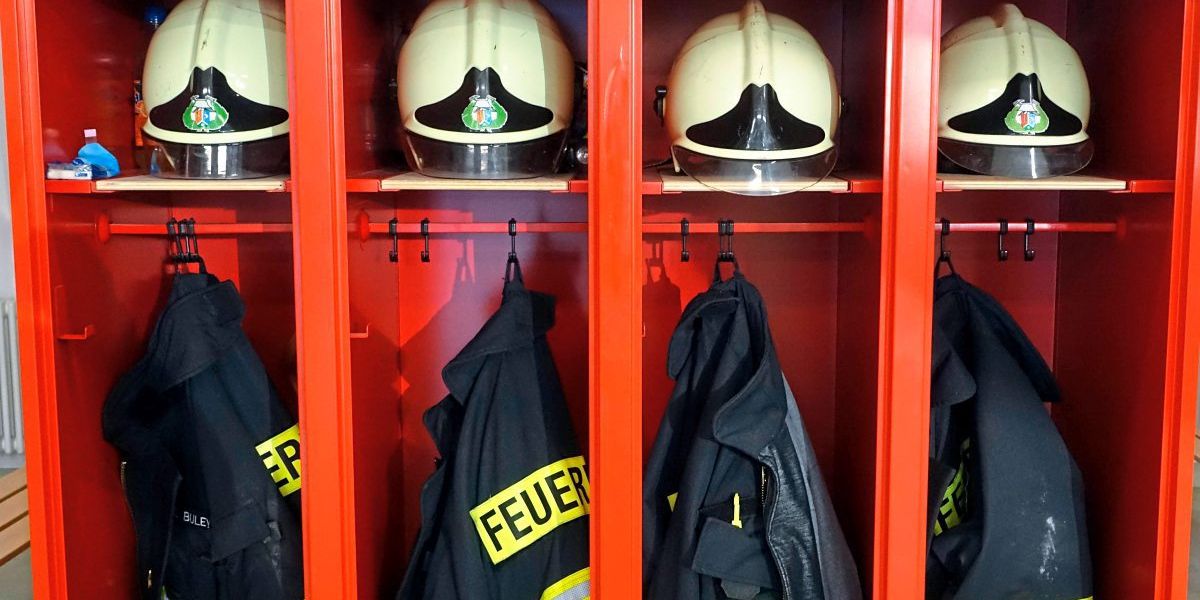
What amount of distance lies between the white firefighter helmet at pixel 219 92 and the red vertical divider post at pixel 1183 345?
157 cm

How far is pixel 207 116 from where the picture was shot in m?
1.77

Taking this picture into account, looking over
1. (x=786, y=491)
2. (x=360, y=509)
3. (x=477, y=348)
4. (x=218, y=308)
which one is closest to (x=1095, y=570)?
(x=786, y=491)

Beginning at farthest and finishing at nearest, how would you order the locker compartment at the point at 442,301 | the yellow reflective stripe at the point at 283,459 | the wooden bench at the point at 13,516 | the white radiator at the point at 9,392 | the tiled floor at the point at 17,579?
the white radiator at the point at 9,392, the wooden bench at the point at 13,516, the tiled floor at the point at 17,579, the locker compartment at the point at 442,301, the yellow reflective stripe at the point at 283,459

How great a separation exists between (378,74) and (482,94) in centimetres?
33

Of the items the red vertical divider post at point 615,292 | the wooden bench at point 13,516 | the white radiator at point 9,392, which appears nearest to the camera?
the red vertical divider post at point 615,292

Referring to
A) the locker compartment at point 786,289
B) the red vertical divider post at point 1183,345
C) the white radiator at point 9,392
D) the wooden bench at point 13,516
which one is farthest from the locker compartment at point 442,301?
the white radiator at point 9,392

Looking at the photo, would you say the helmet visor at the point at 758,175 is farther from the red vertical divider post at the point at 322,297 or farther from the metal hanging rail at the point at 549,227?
the red vertical divider post at the point at 322,297

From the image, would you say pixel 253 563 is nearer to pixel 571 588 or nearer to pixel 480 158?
pixel 571 588

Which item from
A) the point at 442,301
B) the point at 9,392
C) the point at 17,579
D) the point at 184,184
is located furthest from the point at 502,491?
the point at 9,392

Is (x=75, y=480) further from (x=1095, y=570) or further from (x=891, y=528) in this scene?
(x=1095, y=570)

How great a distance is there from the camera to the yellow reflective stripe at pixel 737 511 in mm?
1764

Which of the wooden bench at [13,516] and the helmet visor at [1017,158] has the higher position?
the helmet visor at [1017,158]

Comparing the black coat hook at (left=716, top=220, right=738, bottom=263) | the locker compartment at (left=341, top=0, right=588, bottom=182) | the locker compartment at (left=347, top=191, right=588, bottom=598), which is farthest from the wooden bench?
the black coat hook at (left=716, top=220, right=738, bottom=263)

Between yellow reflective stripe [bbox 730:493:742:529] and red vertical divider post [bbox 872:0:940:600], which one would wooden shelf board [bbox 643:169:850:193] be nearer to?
red vertical divider post [bbox 872:0:940:600]
